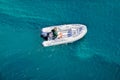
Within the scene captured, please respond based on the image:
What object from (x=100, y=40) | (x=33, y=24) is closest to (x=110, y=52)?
(x=100, y=40)

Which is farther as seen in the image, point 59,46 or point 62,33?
point 62,33

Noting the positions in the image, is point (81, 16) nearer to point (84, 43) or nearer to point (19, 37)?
point (84, 43)

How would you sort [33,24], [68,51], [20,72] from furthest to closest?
[33,24] → [68,51] → [20,72]

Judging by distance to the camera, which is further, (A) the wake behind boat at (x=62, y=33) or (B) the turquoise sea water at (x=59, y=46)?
(A) the wake behind boat at (x=62, y=33)

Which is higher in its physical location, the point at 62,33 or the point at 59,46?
the point at 62,33
